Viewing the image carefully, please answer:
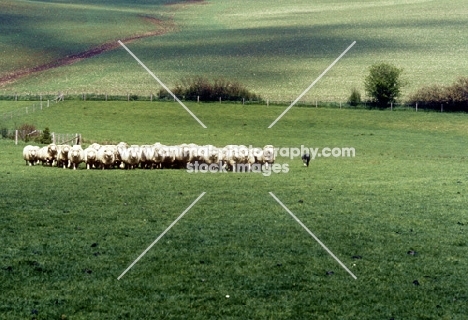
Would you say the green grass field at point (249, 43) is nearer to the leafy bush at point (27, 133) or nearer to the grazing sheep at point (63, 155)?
the leafy bush at point (27, 133)

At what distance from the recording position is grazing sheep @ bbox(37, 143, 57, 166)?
1160 inches

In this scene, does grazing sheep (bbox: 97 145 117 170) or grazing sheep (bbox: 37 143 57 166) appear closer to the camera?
grazing sheep (bbox: 97 145 117 170)

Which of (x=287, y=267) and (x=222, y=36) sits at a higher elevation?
(x=222, y=36)

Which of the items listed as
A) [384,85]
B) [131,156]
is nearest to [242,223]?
[131,156]

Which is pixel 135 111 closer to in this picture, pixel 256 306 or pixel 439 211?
pixel 439 211

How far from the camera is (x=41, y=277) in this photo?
36.5ft

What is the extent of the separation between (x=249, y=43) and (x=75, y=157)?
213 ft

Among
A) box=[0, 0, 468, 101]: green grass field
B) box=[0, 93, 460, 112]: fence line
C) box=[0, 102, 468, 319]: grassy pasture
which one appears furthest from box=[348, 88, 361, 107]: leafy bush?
box=[0, 102, 468, 319]: grassy pasture

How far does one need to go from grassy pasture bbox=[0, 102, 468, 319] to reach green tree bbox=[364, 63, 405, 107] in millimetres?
34119

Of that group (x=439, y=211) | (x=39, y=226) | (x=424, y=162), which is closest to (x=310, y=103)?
(x=424, y=162)

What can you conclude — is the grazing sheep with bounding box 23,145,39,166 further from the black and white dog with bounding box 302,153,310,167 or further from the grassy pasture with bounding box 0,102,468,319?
the black and white dog with bounding box 302,153,310,167

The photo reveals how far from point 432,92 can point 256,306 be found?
179 ft

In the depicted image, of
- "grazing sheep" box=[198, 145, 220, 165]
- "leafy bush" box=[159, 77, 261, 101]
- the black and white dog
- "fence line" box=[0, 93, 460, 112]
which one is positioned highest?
"leafy bush" box=[159, 77, 261, 101]

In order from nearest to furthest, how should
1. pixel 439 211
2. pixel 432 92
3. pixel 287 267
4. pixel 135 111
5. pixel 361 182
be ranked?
pixel 287 267
pixel 439 211
pixel 361 182
pixel 135 111
pixel 432 92
